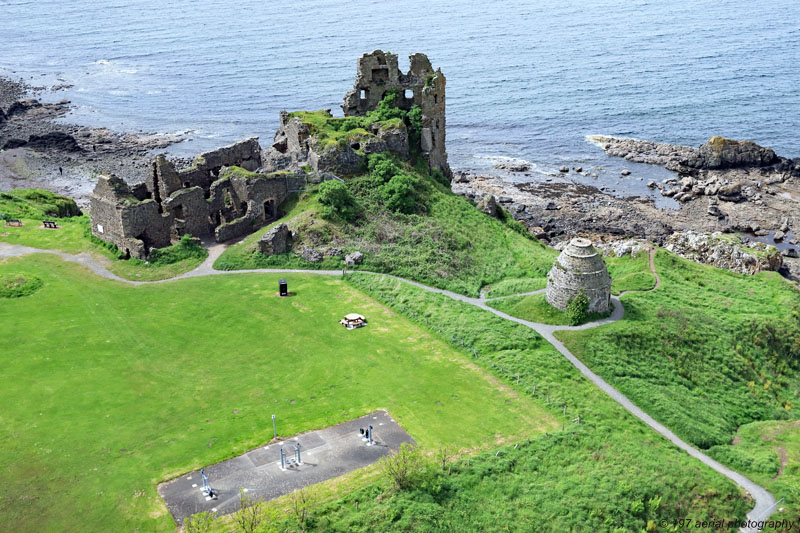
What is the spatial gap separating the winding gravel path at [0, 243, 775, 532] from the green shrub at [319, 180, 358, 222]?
23.8 ft

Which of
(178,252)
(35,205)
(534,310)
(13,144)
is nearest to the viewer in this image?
(534,310)

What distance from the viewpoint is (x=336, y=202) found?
69500 millimetres

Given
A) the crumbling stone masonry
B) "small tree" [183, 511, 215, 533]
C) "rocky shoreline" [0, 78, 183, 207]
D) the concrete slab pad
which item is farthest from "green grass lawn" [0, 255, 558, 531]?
"rocky shoreline" [0, 78, 183, 207]

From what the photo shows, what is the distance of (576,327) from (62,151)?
348ft

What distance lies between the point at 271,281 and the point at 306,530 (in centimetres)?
3110

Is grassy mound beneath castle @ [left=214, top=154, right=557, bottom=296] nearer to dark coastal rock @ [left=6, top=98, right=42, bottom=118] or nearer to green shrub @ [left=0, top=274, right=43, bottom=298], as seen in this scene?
green shrub @ [left=0, top=274, right=43, bottom=298]

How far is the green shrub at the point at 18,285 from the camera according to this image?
56.5 meters

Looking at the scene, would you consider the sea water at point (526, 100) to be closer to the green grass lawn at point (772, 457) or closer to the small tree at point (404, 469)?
the green grass lawn at point (772, 457)

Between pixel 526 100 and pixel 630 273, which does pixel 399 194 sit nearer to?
pixel 630 273

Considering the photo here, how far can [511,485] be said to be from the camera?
130 feet

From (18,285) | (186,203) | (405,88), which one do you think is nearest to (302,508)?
(18,285)

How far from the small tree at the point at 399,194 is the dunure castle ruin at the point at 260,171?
4606mm

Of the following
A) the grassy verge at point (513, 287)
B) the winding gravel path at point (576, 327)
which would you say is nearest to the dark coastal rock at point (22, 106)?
the winding gravel path at point (576, 327)

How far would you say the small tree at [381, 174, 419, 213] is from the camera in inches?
2849
